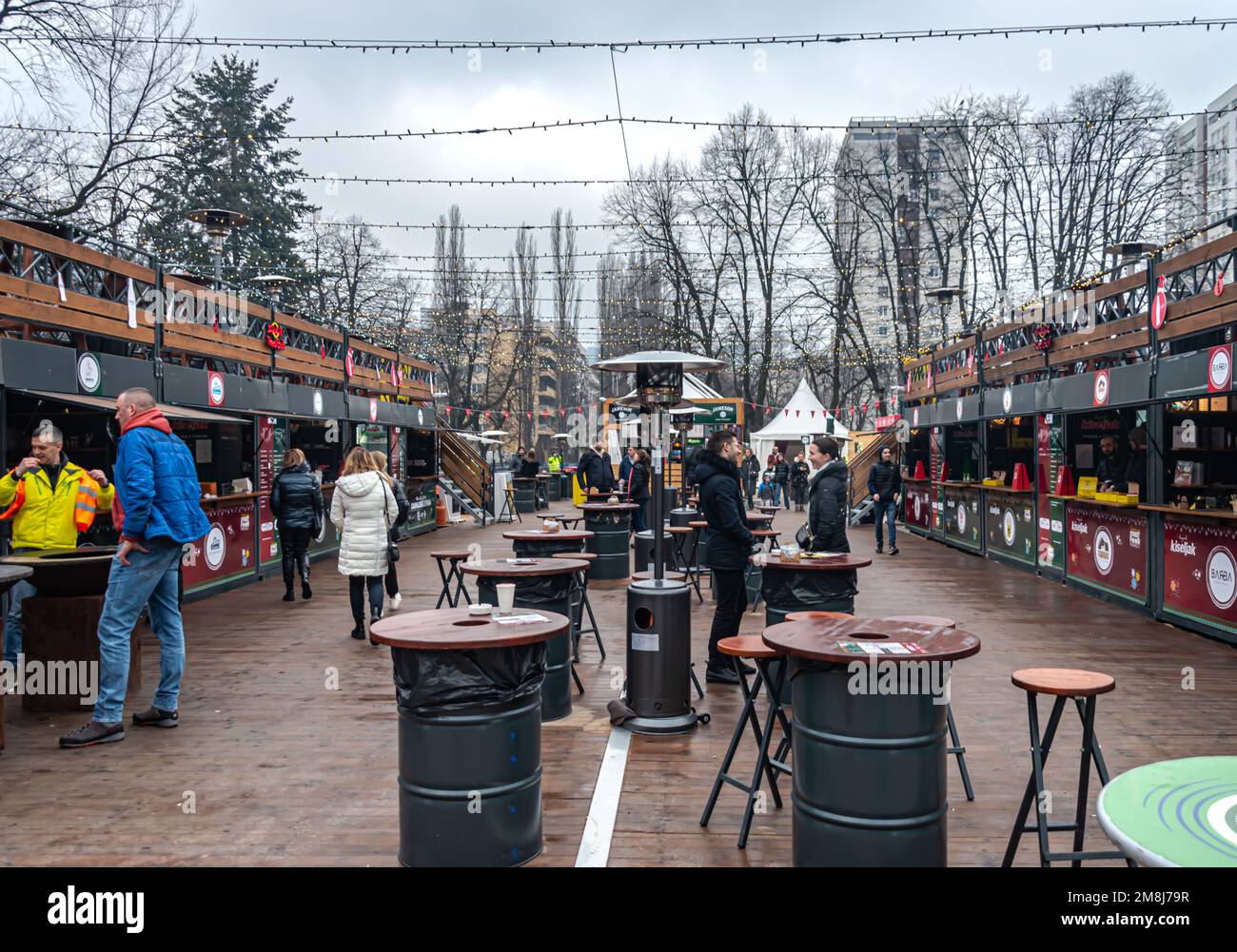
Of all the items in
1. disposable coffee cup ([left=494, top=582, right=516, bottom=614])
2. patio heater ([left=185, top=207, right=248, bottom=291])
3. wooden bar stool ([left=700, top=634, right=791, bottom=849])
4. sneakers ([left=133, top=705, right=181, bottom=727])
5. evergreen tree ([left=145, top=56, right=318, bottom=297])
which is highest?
evergreen tree ([left=145, top=56, right=318, bottom=297])

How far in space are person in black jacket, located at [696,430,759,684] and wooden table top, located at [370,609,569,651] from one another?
7.55 ft

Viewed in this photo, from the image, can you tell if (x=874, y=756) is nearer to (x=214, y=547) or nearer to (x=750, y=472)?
(x=214, y=547)

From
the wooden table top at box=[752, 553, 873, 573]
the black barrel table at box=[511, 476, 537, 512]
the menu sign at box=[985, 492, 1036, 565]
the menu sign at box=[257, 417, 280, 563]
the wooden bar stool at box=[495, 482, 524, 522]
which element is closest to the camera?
the wooden table top at box=[752, 553, 873, 573]

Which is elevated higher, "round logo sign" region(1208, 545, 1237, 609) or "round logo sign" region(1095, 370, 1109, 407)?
"round logo sign" region(1095, 370, 1109, 407)

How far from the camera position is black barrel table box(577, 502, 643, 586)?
12.2 meters

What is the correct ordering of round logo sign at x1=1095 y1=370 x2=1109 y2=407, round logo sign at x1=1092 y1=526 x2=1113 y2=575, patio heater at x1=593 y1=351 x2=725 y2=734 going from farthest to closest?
round logo sign at x1=1092 y1=526 x2=1113 y2=575 → round logo sign at x1=1095 y1=370 x2=1109 y2=407 → patio heater at x1=593 y1=351 x2=725 y2=734

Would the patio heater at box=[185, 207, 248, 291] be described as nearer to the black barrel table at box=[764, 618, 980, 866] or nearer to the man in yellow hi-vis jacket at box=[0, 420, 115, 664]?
the man in yellow hi-vis jacket at box=[0, 420, 115, 664]

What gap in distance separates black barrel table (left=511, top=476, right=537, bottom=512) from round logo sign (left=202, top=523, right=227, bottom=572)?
14.9 m

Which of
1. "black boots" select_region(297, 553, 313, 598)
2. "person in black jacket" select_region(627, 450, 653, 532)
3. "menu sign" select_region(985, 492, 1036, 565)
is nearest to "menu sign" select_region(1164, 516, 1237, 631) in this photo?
"menu sign" select_region(985, 492, 1036, 565)

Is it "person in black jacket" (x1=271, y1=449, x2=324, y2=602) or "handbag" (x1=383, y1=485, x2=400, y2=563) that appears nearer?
"handbag" (x1=383, y1=485, x2=400, y2=563)

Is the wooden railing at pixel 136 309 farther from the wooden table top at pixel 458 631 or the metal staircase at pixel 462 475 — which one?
the metal staircase at pixel 462 475

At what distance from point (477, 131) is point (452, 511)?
13602 millimetres

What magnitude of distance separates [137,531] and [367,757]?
5.98 ft

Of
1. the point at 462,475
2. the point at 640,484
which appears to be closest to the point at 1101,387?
the point at 640,484
